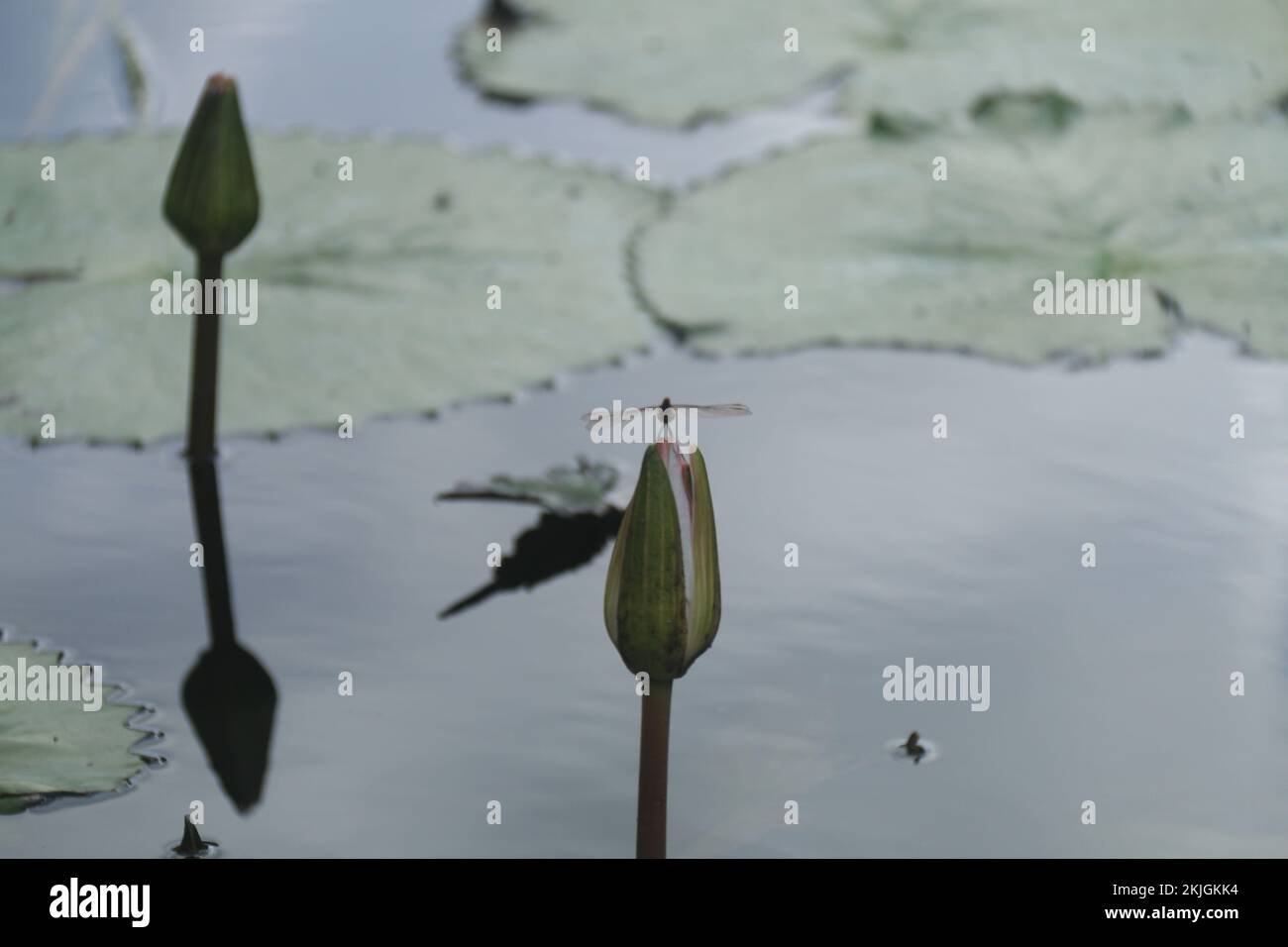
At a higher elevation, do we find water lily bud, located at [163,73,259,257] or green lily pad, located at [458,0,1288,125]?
green lily pad, located at [458,0,1288,125]

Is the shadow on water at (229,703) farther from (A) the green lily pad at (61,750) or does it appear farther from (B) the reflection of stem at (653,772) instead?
(B) the reflection of stem at (653,772)

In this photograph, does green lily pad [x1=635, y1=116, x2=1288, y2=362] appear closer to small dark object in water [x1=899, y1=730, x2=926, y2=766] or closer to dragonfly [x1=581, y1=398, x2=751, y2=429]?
small dark object in water [x1=899, y1=730, x2=926, y2=766]

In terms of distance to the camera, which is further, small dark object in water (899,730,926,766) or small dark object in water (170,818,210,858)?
small dark object in water (899,730,926,766)

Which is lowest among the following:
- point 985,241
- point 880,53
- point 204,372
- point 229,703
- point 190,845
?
point 190,845

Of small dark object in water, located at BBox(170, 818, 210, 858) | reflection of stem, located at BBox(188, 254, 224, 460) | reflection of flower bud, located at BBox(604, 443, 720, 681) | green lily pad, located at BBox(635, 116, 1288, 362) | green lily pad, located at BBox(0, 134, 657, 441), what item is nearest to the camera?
reflection of flower bud, located at BBox(604, 443, 720, 681)

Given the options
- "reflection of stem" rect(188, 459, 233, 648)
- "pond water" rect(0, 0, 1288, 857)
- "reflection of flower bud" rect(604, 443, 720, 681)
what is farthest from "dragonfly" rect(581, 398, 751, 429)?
"reflection of stem" rect(188, 459, 233, 648)

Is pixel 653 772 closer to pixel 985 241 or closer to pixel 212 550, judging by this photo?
pixel 212 550

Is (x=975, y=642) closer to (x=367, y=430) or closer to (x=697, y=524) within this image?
(x=697, y=524)

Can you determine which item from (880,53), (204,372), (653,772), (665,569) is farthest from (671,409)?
(880,53)
